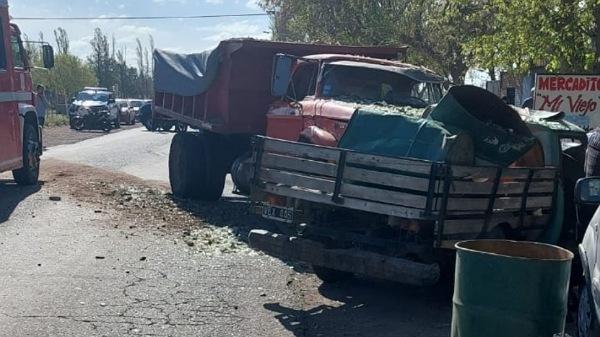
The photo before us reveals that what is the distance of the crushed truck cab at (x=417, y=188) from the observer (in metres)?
6.90

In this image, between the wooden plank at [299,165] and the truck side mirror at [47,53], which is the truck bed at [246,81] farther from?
the wooden plank at [299,165]

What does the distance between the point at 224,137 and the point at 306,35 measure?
21.9 m

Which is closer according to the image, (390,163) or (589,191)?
(589,191)

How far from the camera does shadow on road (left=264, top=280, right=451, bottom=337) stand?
22.5ft

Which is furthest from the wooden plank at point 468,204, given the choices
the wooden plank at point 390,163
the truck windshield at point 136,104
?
the truck windshield at point 136,104

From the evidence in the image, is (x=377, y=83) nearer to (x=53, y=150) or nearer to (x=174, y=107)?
(x=174, y=107)

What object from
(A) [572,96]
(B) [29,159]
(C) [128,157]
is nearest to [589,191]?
(A) [572,96]

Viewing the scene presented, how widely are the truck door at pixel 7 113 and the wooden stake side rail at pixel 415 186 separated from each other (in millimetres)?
6582

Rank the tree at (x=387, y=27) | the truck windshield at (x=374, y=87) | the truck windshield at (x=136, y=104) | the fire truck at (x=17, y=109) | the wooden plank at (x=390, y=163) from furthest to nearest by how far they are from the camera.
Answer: the truck windshield at (x=136, y=104), the tree at (x=387, y=27), the fire truck at (x=17, y=109), the truck windshield at (x=374, y=87), the wooden plank at (x=390, y=163)

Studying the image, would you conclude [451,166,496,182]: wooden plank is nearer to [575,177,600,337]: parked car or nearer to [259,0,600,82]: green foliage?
[575,177,600,337]: parked car

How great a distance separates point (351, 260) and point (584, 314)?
233 centimetres

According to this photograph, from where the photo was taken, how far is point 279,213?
8.20m

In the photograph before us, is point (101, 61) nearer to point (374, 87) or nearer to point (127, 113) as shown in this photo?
point (127, 113)

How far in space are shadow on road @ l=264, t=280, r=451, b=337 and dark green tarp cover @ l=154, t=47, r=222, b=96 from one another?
5257 mm
